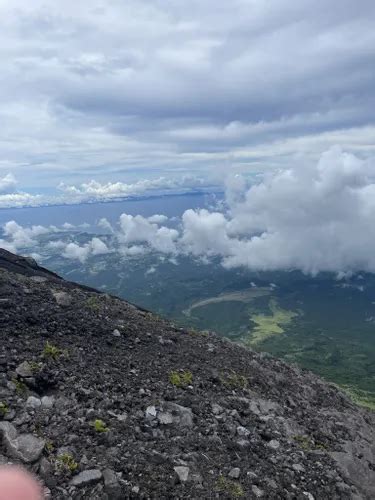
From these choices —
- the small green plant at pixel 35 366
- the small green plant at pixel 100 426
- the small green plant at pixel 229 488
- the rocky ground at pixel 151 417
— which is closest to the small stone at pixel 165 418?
the rocky ground at pixel 151 417

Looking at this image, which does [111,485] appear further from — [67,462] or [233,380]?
[233,380]

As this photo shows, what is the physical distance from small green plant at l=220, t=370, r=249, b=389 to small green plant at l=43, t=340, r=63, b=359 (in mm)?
8230

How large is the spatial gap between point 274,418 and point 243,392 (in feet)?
7.45

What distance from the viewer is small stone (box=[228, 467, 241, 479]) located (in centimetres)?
1440

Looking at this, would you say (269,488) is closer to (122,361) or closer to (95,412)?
(95,412)

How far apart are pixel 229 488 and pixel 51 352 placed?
8.99 metres

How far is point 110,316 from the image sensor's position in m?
26.1

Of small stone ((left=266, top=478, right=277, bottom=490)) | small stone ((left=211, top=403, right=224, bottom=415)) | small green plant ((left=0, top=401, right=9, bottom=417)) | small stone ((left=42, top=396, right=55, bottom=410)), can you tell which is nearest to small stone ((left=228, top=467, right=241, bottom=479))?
small stone ((left=266, top=478, right=277, bottom=490))

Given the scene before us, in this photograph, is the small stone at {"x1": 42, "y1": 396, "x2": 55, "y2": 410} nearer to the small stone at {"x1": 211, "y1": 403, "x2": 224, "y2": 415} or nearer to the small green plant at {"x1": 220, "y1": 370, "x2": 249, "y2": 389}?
the small stone at {"x1": 211, "y1": 403, "x2": 224, "y2": 415}

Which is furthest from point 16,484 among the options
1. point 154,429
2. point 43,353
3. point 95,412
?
point 43,353

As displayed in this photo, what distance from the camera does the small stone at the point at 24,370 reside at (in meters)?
Result: 16.3

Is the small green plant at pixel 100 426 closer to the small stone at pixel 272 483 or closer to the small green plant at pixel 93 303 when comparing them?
the small stone at pixel 272 483

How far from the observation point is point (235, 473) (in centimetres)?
1452

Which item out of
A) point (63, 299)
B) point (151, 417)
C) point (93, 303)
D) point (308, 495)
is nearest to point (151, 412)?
point (151, 417)
